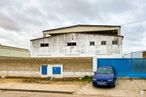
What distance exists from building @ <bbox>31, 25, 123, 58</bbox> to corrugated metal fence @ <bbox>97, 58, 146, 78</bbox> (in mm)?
12364

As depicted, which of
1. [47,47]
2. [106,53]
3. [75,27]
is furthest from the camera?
[75,27]

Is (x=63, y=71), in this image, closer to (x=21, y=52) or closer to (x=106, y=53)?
(x=106, y=53)

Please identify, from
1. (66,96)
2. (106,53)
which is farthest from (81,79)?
(106,53)

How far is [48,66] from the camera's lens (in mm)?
22922

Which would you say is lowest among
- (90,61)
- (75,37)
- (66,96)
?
(66,96)

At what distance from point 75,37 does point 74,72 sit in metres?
14.2

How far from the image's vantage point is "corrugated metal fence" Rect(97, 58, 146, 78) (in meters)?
21.3

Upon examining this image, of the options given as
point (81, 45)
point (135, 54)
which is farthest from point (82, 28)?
point (135, 54)

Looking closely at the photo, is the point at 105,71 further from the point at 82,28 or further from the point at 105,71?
the point at 82,28

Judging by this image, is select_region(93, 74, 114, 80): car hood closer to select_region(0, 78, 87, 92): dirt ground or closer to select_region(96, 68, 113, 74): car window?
select_region(96, 68, 113, 74): car window

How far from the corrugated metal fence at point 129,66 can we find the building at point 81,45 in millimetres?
12364

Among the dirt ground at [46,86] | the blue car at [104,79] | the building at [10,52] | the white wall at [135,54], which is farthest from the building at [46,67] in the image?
the building at [10,52]

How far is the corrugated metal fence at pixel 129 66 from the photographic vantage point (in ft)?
70.0

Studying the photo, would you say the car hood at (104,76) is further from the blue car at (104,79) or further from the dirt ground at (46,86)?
the dirt ground at (46,86)
